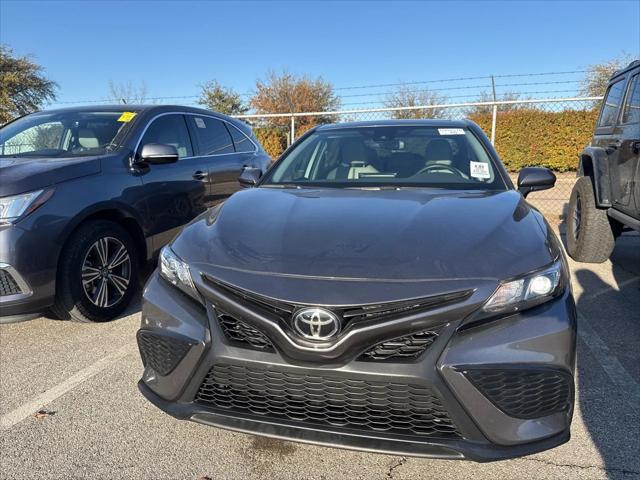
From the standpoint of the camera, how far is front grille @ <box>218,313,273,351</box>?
1.76 m

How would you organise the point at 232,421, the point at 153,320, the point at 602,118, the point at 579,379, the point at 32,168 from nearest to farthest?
the point at 232,421 → the point at 153,320 → the point at 579,379 → the point at 32,168 → the point at 602,118

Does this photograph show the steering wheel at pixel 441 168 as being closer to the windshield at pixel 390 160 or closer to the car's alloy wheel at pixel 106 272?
the windshield at pixel 390 160

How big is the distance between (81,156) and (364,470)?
3.05 m

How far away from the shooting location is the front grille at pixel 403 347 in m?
1.67

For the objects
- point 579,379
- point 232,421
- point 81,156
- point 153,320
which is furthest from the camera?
point 81,156

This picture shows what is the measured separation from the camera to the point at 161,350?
6.48 feet

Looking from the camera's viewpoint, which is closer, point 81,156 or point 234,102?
point 81,156

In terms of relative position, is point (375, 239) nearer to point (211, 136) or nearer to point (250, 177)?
point (250, 177)

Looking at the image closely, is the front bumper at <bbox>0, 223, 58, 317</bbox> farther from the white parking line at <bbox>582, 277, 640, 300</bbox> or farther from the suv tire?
the white parking line at <bbox>582, 277, 640, 300</bbox>

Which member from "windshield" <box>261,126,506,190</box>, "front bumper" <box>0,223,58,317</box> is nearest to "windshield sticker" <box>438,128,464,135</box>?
"windshield" <box>261,126,506,190</box>

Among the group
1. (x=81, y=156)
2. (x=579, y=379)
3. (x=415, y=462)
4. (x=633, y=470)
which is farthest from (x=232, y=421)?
(x=81, y=156)

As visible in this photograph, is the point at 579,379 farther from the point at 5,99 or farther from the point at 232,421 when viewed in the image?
the point at 5,99

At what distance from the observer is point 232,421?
1.82 m

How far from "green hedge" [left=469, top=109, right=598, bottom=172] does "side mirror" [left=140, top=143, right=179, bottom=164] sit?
10819 mm
